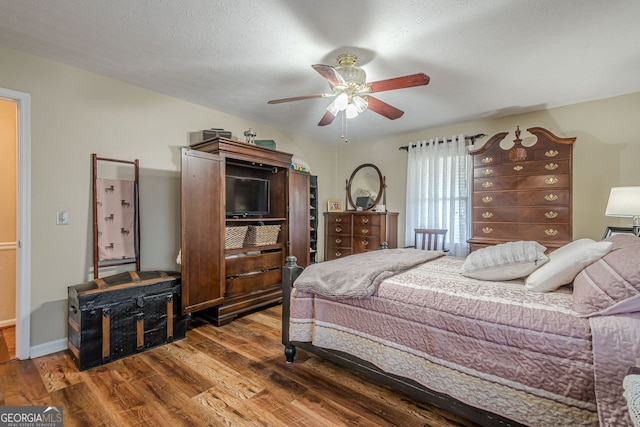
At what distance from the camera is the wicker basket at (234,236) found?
317 cm

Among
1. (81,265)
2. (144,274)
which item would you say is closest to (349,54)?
(144,274)

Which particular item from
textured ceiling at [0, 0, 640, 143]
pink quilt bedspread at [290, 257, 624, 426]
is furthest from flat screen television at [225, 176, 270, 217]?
pink quilt bedspread at [290, 257, 624, 426]

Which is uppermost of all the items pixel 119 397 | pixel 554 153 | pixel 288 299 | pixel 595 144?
pixel 595 144

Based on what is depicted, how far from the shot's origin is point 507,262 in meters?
1.78

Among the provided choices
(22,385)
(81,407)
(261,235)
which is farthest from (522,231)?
(22,385)

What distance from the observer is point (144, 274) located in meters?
2.68

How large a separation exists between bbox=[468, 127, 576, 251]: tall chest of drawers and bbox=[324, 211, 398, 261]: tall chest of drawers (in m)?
1.17

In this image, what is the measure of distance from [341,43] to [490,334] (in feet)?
6.84

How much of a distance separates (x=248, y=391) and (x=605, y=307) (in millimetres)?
1942

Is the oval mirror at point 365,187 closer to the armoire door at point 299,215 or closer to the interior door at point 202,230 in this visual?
the armoire door at point 299,215

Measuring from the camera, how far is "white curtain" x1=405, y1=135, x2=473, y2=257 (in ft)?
13.0

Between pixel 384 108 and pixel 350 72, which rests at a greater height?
pixel 350 72

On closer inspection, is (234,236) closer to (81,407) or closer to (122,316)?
(122,316)

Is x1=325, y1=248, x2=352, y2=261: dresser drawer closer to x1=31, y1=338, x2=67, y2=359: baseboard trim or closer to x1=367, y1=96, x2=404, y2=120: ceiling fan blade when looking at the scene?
x1=367, y1=96, x2=404, y2=120: ceiling fan blade
